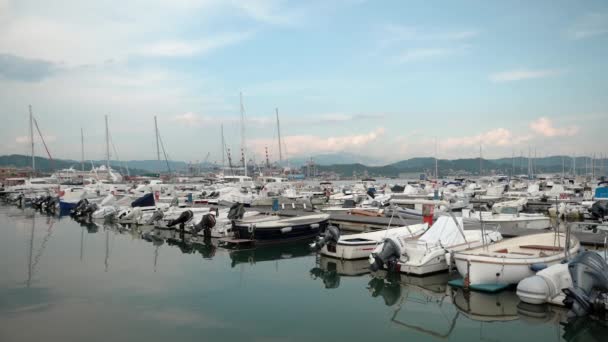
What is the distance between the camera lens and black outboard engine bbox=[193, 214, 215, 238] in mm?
23859

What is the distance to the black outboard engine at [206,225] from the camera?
23859 millimetres

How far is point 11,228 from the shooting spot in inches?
1150

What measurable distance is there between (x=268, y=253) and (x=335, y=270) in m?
4.62

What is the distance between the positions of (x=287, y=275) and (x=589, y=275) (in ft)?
30.6

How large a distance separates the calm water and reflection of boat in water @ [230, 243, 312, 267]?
0.17 metres

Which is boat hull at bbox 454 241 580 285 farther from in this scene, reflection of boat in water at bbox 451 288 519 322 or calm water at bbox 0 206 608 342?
calm water at bbox 0 206 608 342

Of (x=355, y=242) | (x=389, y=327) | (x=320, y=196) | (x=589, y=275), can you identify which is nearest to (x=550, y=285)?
(x=589, y=275)

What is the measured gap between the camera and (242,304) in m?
12.5

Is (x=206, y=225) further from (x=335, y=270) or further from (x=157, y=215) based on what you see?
(x=335, y=270)

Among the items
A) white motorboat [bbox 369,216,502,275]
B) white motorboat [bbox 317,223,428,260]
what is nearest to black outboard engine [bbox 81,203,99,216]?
white motorboat [bbox 317,223,428,260]

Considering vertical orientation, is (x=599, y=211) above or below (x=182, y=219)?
below

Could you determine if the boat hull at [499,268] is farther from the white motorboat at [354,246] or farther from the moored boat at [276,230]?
the moored boat at [276,230]

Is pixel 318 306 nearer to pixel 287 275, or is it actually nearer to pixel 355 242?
pixel 287 275

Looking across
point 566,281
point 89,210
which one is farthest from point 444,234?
point 89,210
